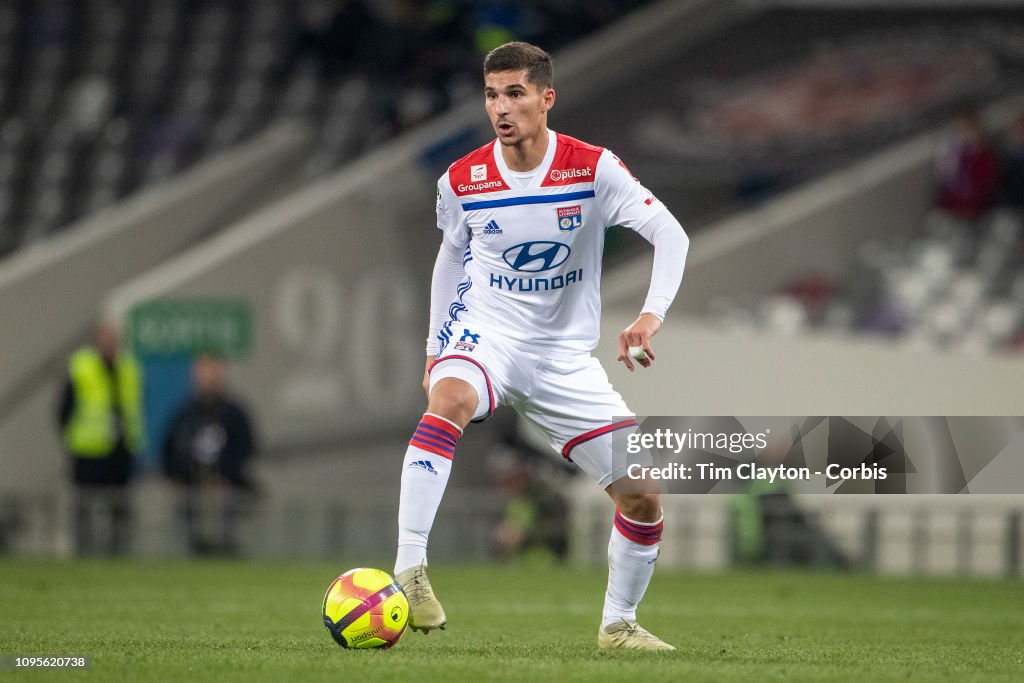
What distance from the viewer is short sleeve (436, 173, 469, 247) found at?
6.40m

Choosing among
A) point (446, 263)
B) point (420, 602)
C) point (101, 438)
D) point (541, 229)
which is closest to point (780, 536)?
point (101, 438)

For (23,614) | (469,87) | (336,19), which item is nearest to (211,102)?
(336,19)

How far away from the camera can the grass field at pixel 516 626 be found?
5590 millimetres

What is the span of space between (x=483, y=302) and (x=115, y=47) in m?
16.6

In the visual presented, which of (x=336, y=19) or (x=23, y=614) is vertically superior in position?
(x=336, y=19)

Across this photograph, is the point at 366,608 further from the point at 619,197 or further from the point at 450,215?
the point at 619,197

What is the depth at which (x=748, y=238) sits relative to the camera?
16.8 metres

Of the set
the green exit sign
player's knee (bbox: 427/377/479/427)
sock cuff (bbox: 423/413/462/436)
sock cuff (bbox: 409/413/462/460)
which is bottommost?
sock cuff (bbox: 409/413/462/460)

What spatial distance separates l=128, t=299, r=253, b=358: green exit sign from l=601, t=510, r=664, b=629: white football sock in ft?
34.3

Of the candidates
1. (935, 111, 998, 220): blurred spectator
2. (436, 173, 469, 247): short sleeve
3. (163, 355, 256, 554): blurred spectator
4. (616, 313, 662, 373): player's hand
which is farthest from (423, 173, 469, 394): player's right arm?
(935, 111, 998, 220): blurred spectator

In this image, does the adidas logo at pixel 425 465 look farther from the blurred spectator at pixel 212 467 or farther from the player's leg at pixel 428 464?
the blurred spectator at pixel 212 467

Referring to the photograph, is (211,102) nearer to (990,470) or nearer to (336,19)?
(336,19)

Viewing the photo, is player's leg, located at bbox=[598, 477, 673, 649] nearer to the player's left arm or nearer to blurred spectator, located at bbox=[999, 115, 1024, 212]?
the player's left arm

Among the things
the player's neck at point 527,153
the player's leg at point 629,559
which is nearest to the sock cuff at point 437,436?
the player's leg at point 629,559
